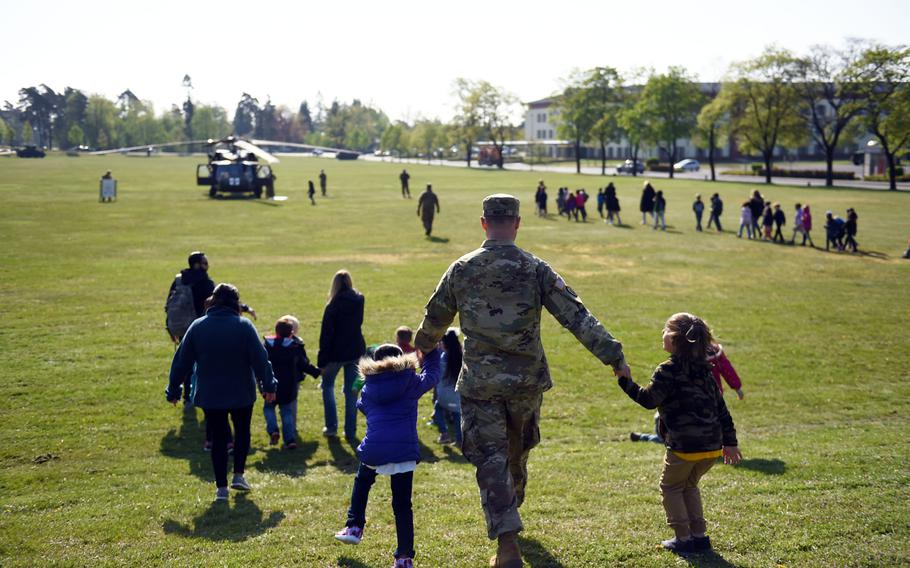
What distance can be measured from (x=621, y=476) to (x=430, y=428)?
3.05 meters

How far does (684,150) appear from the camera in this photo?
132125mm

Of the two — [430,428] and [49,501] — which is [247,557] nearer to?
[49,501]

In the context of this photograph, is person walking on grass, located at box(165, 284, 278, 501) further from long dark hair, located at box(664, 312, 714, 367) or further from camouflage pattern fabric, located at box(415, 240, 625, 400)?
long dark hair, located at box(664, 312, 714, 367)

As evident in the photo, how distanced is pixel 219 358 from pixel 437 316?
96.1 inches

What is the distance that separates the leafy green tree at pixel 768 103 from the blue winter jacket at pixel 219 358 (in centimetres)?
6795

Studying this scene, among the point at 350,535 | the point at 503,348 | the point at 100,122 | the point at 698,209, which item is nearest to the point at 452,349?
the point at 350,535

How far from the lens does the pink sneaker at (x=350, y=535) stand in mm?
5418

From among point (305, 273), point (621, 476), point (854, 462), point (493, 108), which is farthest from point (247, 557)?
point (493, 108)

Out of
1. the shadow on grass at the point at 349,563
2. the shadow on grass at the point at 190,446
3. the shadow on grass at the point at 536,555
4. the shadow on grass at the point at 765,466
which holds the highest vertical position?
the shadow on grass at the point at 536,555

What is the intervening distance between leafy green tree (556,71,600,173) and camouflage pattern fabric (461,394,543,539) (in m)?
94.8

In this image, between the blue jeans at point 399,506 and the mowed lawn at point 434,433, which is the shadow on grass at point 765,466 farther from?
the blue jeans at point 399,506

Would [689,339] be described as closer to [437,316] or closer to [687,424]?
[687,424]

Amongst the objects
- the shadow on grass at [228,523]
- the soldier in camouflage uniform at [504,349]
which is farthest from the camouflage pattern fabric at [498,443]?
the shadow on grass at [228,523]

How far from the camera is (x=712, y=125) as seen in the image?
7500 cm
